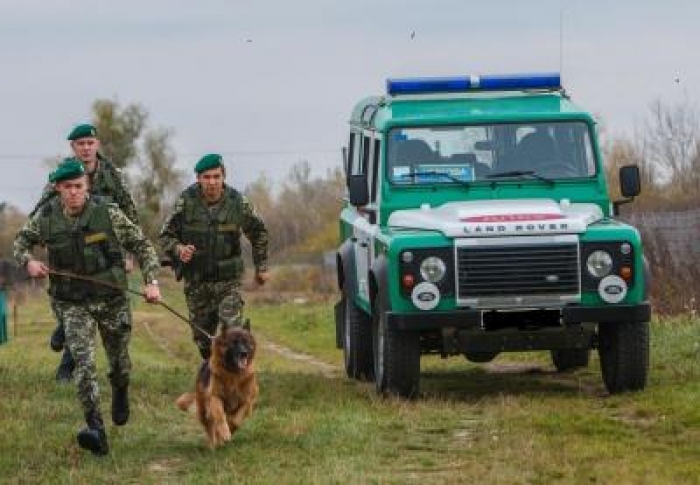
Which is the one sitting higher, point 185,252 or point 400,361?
point 185,252

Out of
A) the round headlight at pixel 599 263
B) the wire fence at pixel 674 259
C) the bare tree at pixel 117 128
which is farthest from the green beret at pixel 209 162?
the bare tree at pixel 117 128

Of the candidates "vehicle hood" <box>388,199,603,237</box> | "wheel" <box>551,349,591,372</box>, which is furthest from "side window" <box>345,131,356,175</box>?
"vehicle hood" <box>388,199,603,237</box>

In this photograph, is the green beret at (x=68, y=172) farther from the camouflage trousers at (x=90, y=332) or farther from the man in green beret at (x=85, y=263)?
the camouflage trousers at (x=90, y=332)

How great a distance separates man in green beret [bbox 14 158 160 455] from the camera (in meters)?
10.5

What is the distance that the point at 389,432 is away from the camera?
11.2m

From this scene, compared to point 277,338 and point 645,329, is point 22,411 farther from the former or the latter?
point 277,338

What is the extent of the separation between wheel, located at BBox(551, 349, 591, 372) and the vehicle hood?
2.48 meters

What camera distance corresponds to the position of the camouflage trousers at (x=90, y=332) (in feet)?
34.7

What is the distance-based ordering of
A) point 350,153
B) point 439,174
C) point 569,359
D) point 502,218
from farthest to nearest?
point 350,153 < point 569,359 < point 439,174 < point 502,218

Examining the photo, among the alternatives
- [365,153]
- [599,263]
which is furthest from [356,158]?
[599,263]

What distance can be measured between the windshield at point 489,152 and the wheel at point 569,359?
2464mm

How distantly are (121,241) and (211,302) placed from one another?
273 centimetres

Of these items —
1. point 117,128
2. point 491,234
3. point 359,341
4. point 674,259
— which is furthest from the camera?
point 117,128

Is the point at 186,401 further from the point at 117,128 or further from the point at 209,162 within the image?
the point at 117,128
